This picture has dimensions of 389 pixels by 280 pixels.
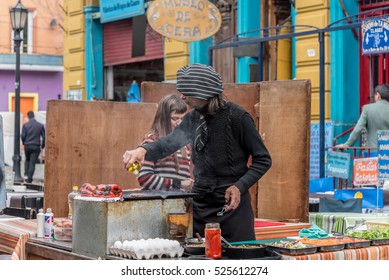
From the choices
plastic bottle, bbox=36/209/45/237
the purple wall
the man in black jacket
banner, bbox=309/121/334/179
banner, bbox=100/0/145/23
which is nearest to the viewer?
plastic bottle, bbox=36/209/45/237

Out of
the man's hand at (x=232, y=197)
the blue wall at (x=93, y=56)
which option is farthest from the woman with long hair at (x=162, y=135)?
the blue wall at (x=93, y=56)

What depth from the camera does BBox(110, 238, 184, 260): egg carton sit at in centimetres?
402

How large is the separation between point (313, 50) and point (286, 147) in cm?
687

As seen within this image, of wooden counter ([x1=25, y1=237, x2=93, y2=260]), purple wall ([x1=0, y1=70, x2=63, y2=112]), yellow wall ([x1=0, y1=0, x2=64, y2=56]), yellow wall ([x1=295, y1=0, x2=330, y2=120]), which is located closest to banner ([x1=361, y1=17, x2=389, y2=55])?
yellow wall ([x1=295, y1=0, x2=330, y2=120])

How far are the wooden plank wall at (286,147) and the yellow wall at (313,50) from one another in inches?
252

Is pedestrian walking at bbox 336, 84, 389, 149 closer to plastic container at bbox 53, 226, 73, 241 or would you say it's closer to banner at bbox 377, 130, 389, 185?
banner at bbox 377, 130, 389, 185

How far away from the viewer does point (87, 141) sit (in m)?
6.64

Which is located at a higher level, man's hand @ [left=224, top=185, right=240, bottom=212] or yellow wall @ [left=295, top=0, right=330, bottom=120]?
yellow wall @ [left=295, top=0, right=330, bottom=120]

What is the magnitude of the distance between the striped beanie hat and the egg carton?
2.52ft

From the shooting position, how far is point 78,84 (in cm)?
1902

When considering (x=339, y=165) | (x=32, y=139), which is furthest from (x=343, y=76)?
(x=32, y=139)

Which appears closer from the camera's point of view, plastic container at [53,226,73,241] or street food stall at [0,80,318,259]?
plastic container at [53,226,73,241]

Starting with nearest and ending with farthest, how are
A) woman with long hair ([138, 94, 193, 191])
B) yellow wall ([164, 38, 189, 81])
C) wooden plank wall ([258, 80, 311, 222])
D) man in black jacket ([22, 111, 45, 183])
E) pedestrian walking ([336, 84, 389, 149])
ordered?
woman with long hair ([138, 94, 193, 191]) → wooden plank wall ([258, 80, 311, 222]) → pedestrian walking ([336, 84, 389, 149]) → yellow wall ([164, 38, 189, 81]) → man in black jacket ([22, 111, 45, 183])
